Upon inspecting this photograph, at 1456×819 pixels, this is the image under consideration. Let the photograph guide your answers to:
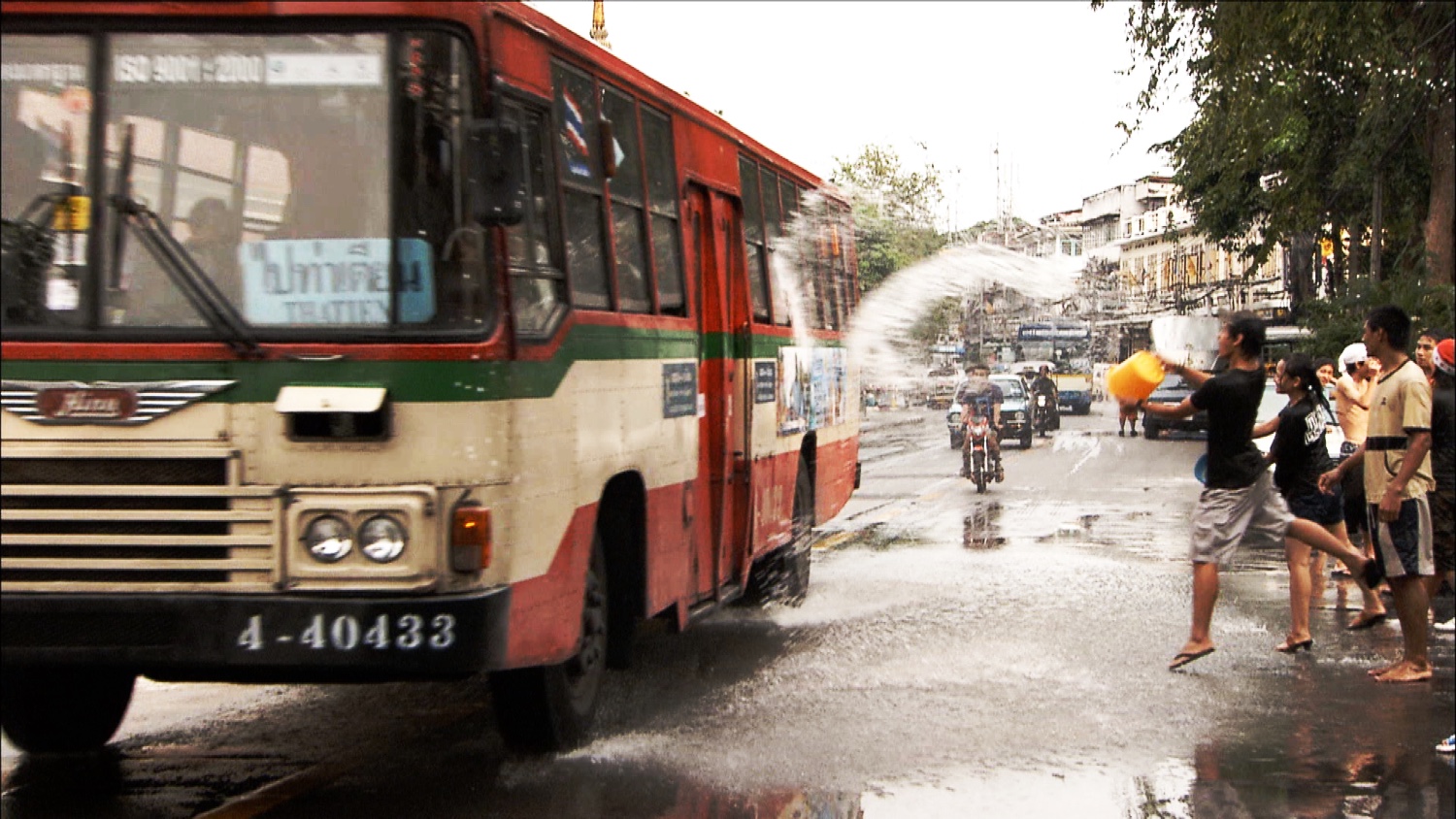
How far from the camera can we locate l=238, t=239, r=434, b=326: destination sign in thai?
235 inches

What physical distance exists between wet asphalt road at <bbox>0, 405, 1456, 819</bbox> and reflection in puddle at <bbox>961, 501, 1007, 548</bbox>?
11.4ft

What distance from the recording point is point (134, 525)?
6.01 m

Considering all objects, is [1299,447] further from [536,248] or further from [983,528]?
[983,528]

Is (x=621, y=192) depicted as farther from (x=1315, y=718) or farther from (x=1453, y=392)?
(x=1453, y=392)

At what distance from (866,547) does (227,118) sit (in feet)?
34.9

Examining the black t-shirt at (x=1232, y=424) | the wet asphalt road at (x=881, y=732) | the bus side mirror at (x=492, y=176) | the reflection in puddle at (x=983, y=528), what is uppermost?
the bus side mirror at (x=492, y=176)

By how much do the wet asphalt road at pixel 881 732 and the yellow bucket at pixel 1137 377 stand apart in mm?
1512

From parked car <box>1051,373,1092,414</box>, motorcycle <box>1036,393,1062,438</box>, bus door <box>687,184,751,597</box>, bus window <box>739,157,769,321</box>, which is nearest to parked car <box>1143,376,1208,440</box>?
motorcycle <box>1036,393,1062,438</box>

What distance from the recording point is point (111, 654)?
5.97m

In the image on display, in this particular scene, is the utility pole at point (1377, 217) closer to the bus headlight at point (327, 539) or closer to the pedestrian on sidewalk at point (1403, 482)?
the pedestrian on sidewalk at point (1403, 482)

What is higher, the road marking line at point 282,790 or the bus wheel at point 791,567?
the bus wheel at point 791,567

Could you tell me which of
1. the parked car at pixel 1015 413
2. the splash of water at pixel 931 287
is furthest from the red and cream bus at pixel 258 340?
the parked car at pixel 1015 413

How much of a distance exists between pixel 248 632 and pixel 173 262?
1.29 metres

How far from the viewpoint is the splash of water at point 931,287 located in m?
17.1
